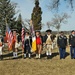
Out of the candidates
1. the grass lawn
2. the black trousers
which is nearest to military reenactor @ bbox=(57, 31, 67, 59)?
the grass lawn

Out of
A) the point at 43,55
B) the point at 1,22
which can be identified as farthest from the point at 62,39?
the point at 1,22

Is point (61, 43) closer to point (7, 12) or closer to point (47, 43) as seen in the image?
point (47, 43)

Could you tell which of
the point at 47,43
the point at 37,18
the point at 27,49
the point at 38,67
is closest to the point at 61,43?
the point at 47,43

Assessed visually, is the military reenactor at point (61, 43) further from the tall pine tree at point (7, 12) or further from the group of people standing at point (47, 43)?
the tall pine tree at point (7, 12)

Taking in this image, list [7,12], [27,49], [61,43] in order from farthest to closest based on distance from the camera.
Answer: [7,12] < [27,49] < [61,43]

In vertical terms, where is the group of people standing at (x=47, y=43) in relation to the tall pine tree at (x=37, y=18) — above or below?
below

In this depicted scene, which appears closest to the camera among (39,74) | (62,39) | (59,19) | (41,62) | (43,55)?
(39,74)

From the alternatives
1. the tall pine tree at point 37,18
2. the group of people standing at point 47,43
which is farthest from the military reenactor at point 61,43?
the tall pine tree at point 37,18

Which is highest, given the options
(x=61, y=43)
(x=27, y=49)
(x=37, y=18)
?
(x=37, y=18)

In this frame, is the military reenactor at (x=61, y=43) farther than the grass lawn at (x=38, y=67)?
Yes

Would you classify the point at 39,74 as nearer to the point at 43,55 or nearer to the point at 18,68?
the point at 18,68

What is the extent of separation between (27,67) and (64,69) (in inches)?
76.4

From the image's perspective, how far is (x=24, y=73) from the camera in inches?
568

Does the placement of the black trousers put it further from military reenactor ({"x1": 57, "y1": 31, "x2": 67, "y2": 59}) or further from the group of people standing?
military reenactor ({"x1": 57, "y1": 31, "x2": 67, "y2": 59})
